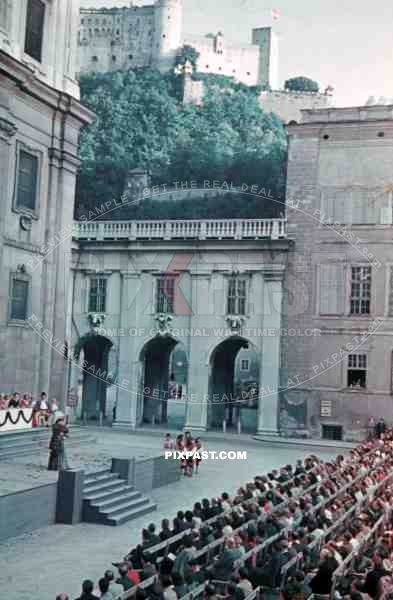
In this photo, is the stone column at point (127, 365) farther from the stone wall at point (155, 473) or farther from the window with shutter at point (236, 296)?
the stone wall at point (155, 473)

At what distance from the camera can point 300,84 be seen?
130750 mm

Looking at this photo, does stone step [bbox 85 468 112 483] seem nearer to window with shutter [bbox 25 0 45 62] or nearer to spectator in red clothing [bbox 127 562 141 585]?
spectator in red clothing [bbox 127 562 141 585]

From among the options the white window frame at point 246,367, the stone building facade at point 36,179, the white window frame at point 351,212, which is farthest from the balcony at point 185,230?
the white window frame at point 246,367

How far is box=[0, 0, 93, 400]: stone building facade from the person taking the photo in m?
29.4

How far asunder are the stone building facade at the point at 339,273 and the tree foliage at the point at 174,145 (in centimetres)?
2628

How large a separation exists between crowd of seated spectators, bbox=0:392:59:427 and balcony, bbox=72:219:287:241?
17.7 m

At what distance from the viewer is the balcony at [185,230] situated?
45125 millimetres

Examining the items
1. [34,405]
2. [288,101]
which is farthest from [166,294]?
[288,101]

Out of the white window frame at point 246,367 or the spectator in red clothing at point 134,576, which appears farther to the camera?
the white window frame at point 246,367

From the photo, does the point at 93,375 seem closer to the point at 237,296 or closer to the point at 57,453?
the point at 237,296

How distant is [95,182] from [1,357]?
53.2 meters

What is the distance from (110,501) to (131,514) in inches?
25.3

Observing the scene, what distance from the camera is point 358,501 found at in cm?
1967

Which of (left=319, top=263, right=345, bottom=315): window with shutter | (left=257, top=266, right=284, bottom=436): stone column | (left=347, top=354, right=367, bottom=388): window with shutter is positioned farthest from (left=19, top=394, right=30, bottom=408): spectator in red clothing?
(left=319, top=263, right=345, bottom=315): window with shutter
